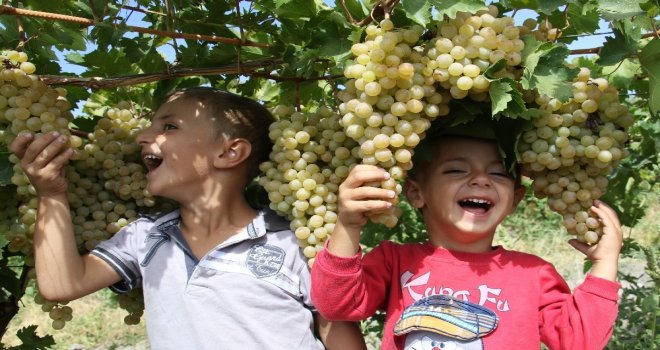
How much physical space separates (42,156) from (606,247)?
1580 millimetres

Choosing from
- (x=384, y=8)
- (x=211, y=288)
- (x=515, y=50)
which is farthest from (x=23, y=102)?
(x=515, y=50)

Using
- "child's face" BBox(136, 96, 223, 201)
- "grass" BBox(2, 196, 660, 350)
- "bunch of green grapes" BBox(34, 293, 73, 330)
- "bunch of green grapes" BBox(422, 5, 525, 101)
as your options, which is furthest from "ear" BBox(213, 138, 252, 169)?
"grass" BBox(2, 196, 660, 350)

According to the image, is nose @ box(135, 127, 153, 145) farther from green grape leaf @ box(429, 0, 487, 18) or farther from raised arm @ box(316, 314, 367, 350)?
green grape leaf @ box(429, 0, 487, 18)

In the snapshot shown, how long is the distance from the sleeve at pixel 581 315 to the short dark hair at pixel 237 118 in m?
1.01

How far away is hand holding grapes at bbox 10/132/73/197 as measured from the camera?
6.03 ft

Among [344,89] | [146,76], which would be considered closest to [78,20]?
[146,76]

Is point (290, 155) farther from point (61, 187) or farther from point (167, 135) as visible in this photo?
point (61, 187)

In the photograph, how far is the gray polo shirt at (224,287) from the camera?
189cm

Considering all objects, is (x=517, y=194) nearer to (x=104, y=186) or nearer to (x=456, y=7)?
(x=456, y=7)

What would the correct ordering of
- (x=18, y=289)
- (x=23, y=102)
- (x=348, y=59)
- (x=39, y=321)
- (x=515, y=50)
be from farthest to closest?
(x=39, y=321), (x=18, y=289), (x=23, y=102), (x=348, y=59), (x=515, y=50)

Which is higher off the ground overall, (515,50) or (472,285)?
(515,50)

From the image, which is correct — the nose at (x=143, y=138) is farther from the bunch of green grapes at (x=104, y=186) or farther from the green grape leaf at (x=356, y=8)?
the green grape leaf at (x=356, y=8)

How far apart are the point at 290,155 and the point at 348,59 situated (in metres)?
0.33

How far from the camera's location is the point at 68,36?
6.86 feet
